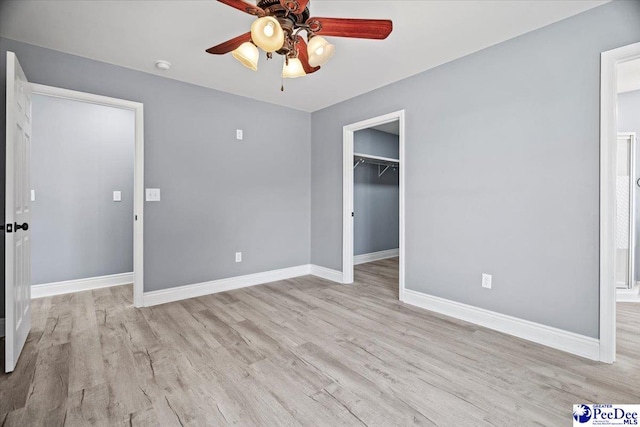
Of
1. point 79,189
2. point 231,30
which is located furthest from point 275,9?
point 79,189

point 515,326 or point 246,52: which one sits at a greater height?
point 246,52

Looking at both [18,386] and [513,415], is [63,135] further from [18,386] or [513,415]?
[513,415]

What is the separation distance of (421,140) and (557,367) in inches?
87.0

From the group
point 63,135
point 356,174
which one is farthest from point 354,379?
point 63,135

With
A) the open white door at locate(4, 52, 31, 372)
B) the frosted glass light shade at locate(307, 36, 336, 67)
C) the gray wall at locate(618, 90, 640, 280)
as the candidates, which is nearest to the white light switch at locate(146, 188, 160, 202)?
the open white door at locate(4, 52, 31, 372)

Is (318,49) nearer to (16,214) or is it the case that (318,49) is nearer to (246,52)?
(246,52)

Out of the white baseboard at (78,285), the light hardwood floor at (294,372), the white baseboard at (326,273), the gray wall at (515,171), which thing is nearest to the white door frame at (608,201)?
the gray wall at (515,171)

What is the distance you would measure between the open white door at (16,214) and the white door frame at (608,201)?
3.91 meters

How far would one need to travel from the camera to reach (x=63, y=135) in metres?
3.67

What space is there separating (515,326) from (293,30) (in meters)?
2.75

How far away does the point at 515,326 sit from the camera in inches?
98.0

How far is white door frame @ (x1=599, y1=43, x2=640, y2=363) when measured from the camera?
2051mm

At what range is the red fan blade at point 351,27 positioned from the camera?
62.4 inches
